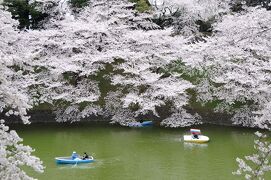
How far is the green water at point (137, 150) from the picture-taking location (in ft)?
49.0

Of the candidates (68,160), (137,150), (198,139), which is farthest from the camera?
(198,139)

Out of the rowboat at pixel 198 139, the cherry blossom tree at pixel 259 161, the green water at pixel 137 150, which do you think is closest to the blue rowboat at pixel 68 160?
the green water at pixel 137 150

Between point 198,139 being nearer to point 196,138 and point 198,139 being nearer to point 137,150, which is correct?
point 196,138

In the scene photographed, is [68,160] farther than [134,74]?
No

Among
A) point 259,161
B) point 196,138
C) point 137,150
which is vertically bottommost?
point 137,150

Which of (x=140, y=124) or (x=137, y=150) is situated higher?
(x=140, y=124)

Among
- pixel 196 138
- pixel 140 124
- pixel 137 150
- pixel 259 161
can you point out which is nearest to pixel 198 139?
pixel 196 138

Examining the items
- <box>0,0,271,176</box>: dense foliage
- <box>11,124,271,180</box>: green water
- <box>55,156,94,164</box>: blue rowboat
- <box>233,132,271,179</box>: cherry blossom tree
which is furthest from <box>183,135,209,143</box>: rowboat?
<box>233,132,271,179</box>: cherry blossom tree

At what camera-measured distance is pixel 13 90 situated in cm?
531

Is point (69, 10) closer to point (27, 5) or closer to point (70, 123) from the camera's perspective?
point (27, 5)

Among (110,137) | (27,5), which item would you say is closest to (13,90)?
(110,137)

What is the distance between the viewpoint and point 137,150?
1820 centimetres

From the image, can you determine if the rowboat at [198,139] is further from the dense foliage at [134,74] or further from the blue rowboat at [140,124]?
the blue rowboat at [140,124]

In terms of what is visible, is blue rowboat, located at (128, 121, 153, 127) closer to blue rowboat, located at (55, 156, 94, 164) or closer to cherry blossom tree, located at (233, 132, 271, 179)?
blue rowboat, located at (55, 156, 94, 164)
